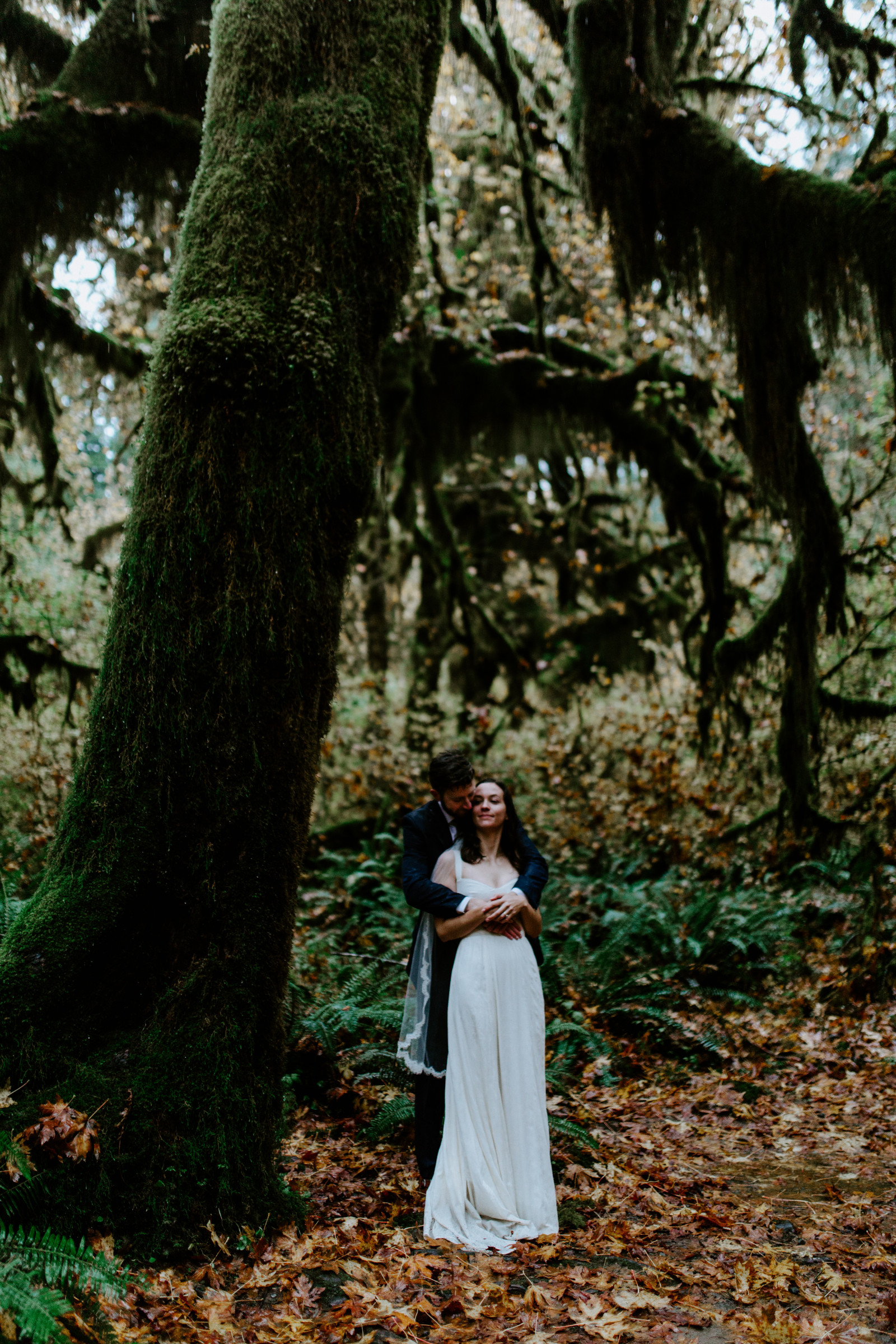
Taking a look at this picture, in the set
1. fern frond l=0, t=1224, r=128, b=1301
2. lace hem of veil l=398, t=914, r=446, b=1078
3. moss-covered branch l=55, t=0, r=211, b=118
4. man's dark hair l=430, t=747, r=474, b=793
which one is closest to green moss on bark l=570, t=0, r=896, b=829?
moss-covered branch l=55, t=0, r=211, b=118

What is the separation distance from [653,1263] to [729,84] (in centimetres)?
866

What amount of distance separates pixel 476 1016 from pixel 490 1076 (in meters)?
0.24

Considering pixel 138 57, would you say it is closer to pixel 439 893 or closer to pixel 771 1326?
pixel 439 893

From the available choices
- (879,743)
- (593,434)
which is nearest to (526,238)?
(593,434)

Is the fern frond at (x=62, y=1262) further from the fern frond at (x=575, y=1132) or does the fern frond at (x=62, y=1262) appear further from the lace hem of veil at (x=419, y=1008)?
the fern frond at (x=575, y=1132)

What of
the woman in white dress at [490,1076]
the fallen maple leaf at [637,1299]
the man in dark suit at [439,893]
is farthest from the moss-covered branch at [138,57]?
the fallen maple leaf at [637,1299]

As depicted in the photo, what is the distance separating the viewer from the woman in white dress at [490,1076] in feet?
12.0

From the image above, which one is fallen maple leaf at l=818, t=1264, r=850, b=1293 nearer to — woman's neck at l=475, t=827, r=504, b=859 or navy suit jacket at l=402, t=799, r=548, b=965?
navy suit jacket at l=402, t=799, r=548, b=965

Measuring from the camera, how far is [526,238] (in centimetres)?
1055

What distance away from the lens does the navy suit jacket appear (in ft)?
13.5

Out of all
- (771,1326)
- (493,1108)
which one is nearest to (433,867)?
(493,1108)

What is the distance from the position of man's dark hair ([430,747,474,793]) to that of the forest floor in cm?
176

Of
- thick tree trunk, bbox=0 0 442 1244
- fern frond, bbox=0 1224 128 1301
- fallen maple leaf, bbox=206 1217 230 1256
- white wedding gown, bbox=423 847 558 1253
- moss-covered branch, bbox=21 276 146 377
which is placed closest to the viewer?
fern frond, bbox=0 1224 128 1301

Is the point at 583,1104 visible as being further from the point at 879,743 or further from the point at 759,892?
the point at 879,743
